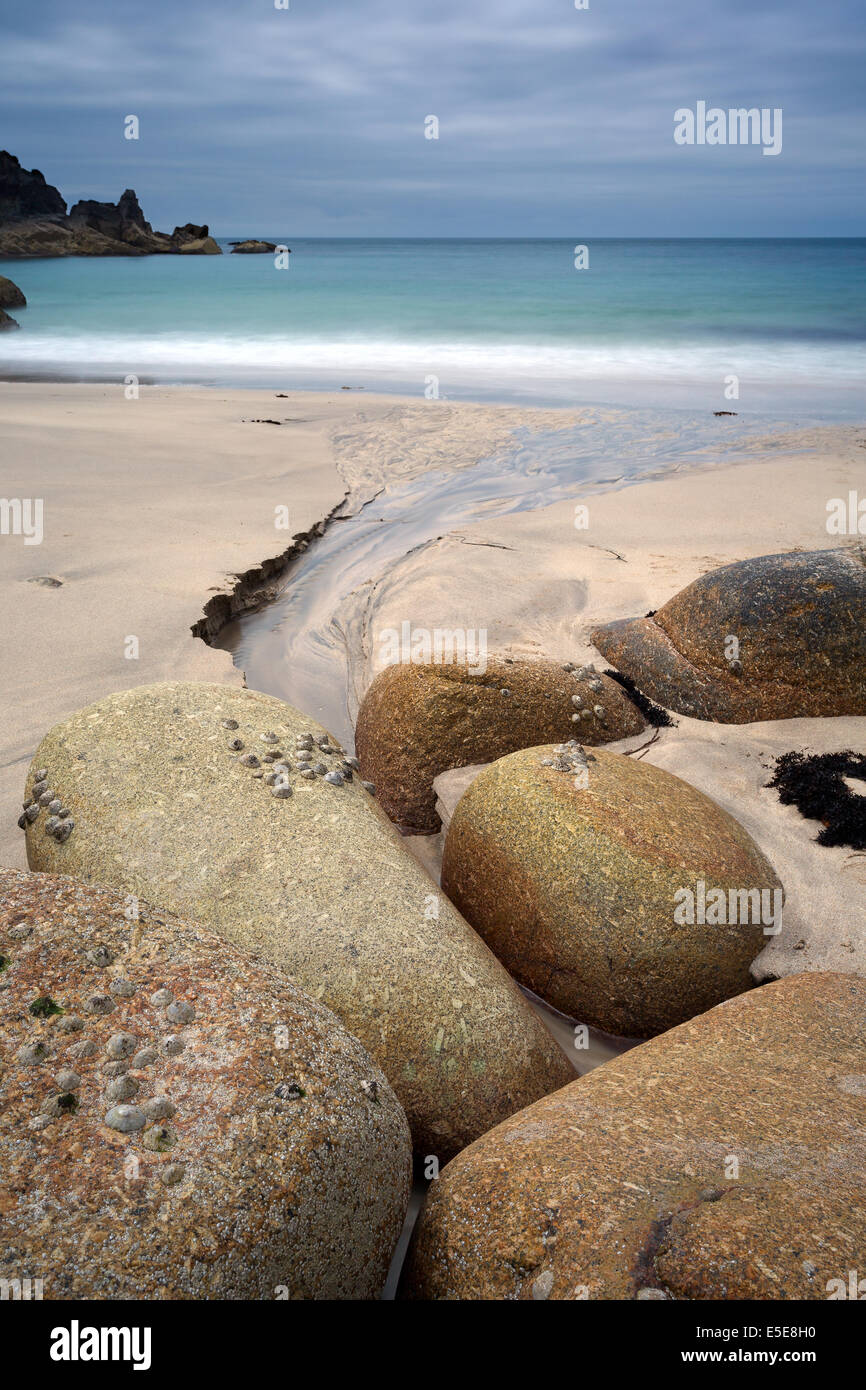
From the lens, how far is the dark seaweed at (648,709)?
486 cm

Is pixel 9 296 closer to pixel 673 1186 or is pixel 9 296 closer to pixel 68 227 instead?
pixel 673 1186

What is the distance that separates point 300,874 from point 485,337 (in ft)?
75.0

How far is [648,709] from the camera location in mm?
4930

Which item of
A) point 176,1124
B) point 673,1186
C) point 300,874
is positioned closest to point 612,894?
point 300,874

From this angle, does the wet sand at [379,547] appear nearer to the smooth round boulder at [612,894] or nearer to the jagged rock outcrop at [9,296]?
the smooth round boulder at [612,894]

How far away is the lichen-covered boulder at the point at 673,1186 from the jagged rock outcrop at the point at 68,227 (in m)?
70.7

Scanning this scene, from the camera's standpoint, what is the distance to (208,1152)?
5.76 feet

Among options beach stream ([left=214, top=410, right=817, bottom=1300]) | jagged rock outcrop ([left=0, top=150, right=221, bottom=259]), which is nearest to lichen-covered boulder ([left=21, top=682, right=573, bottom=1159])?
beach stream ([left=214, top=410, right=817, bottom=1300])

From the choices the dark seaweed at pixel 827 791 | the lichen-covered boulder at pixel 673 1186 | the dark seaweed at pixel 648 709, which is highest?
the dark seaweed at pixel 648 709

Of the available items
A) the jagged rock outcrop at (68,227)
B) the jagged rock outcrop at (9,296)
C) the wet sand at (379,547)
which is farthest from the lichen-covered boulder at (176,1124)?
the jagged rock outcrop at (68,227)
